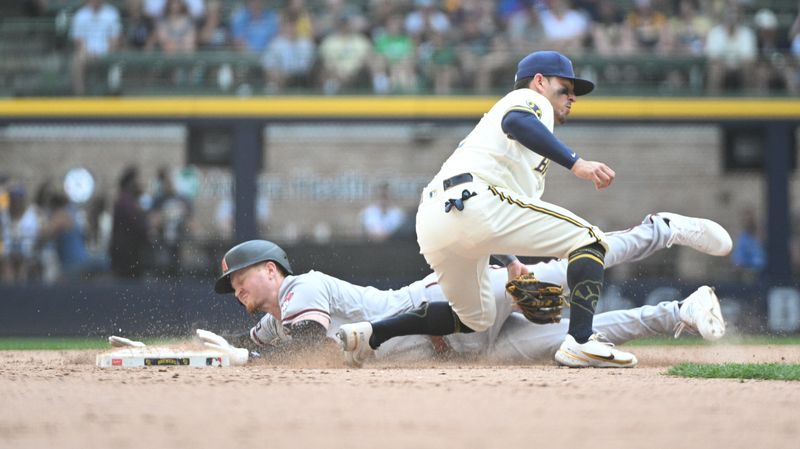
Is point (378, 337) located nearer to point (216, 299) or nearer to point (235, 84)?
point (216, 299)

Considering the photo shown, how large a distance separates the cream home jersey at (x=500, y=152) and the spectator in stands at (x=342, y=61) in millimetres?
7794

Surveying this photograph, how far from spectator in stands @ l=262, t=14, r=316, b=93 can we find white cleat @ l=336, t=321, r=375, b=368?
7872mm

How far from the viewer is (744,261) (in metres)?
13.2

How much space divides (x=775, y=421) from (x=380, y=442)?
1.47 metres

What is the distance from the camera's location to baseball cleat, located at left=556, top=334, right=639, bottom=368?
602 cm

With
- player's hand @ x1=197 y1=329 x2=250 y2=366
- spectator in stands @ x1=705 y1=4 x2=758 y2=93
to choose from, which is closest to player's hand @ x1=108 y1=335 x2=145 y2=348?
player's hand @ x1=197 y1=329 x2=250 y2=366

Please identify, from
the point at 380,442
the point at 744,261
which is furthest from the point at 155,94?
the point at 380,442

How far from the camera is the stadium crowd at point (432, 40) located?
13953 mm

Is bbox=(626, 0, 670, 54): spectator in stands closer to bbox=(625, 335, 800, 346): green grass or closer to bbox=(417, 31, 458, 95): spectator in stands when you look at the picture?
bbox=(417, 31, 458, 95): spectator in stands

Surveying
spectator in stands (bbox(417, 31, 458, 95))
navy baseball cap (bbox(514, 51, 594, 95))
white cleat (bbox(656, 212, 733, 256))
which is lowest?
white cleat (bbox(656, 212, 733, 256))

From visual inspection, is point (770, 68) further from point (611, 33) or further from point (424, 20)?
point (424, 20)

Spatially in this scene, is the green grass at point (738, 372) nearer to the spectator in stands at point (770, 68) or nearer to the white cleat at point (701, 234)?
the white cleat at point (701, 234)

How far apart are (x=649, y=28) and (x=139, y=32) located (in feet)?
20.8

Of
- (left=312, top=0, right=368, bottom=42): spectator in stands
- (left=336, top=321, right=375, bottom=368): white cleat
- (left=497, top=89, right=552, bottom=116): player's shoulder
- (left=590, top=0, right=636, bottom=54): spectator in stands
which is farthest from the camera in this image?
(left=312, top=0, right=368, bottom=42): spectator in stands
